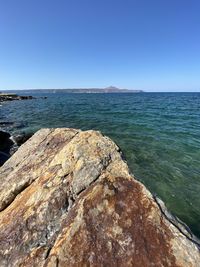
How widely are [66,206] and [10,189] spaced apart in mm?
1865

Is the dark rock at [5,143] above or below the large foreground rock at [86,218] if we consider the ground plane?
below

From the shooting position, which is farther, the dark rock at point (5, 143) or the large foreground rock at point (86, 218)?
the dark rock at point (5, 143)

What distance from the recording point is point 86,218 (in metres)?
3.80

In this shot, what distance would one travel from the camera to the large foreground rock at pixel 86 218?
Result: 3.26 m

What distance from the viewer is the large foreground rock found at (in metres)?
3.26

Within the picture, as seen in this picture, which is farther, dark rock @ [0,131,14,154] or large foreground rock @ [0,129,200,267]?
dark rock @ [0,131,14,154]

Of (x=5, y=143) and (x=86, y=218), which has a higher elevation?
(x=86, y=218)

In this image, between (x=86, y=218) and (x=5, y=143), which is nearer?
(x=86, y=218)

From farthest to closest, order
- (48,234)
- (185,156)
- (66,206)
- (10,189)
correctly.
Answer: (185,156) < (10,189) < (66,206) < (48,234)

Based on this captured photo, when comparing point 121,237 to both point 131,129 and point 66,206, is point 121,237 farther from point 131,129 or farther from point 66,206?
point 131,129

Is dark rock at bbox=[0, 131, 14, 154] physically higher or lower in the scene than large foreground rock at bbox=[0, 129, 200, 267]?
lower

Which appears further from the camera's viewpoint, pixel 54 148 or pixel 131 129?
pixel 131 129

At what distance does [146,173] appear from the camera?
35.9 ft

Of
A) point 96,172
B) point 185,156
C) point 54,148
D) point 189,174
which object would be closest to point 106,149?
point 96,172
